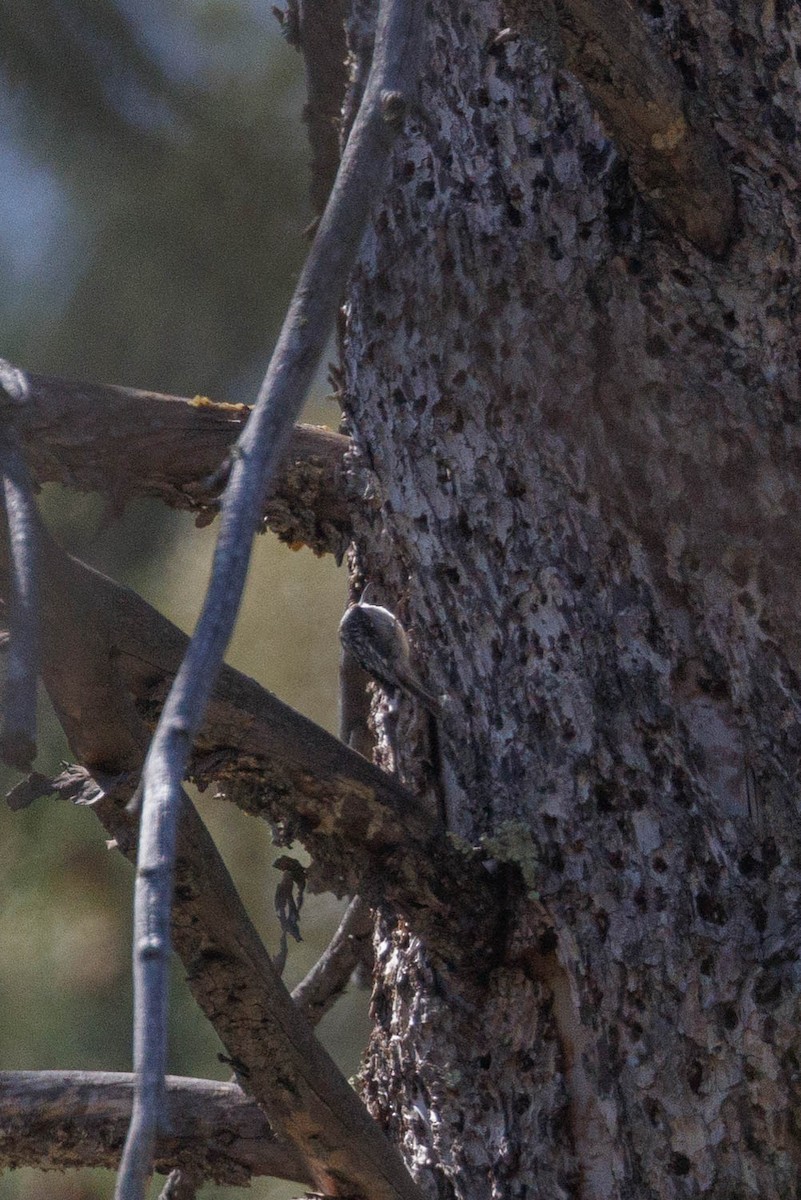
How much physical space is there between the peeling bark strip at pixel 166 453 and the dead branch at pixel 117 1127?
79cm

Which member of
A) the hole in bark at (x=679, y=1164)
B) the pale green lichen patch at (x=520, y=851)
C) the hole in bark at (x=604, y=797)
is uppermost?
the hole in bark at (x=604, y=797)

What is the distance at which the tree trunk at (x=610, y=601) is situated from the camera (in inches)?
51.9

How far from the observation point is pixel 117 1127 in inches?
66.1

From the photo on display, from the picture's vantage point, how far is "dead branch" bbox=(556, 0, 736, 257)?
1.25 metres

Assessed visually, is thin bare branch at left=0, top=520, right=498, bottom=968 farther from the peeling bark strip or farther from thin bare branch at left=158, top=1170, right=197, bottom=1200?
thin bare branch at left=158, top=1170, right=197, bottom=1200

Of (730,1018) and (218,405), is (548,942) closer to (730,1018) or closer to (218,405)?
(730,1018)

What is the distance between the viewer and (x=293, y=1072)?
1436 mm

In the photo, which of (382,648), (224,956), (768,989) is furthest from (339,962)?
(768,989)

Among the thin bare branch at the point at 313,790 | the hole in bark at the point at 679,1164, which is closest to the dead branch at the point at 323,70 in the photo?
the thin bare branch at the point at 313,790

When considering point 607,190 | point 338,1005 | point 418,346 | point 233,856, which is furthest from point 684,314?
point 338,1005

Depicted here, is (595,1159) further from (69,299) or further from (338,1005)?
(338,1005)

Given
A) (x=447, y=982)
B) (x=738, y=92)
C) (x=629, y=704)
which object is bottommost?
(x=447, y=982)

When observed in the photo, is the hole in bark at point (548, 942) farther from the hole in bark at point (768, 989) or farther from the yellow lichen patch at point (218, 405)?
the yellow lichen patch at point (218, 405)

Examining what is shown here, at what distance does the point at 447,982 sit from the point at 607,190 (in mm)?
963
